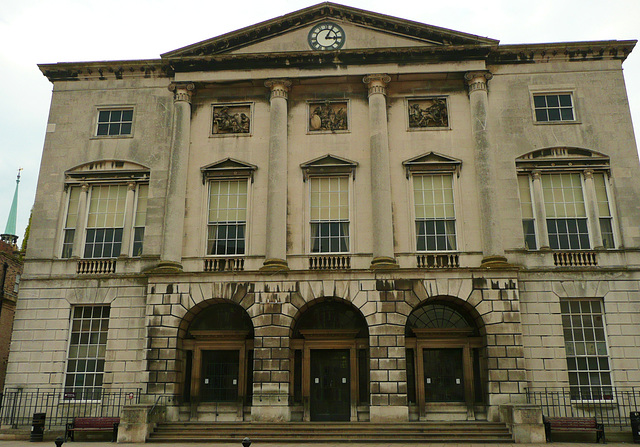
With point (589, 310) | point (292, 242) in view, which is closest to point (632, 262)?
point (589, 310)

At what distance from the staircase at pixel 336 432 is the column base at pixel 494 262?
18.3 ft

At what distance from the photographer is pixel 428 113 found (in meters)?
24.3

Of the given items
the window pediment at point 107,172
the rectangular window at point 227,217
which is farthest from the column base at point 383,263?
the window pediment at point 107,172

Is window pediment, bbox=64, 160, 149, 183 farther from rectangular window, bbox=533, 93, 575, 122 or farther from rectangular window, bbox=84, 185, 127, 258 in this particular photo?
rectangular window, bbox=533, 93, 575, 122


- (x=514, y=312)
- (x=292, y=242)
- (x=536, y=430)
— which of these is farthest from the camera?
(x=292, y=242)

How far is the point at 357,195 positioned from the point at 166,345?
9464mm

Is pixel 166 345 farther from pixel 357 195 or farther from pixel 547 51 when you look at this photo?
pixel 547 51

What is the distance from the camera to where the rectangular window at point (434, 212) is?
22.7m

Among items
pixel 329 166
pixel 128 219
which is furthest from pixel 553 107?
pixel 128 219

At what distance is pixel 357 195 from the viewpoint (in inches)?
915

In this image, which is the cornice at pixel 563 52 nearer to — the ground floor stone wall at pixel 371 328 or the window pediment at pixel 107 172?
the ground floor stone wall at pixel 371 328

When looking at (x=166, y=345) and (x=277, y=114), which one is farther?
(x=277, y=114)

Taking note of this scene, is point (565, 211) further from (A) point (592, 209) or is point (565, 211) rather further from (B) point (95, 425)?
(B) point (95, 425)

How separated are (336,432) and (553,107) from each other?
16.0m
